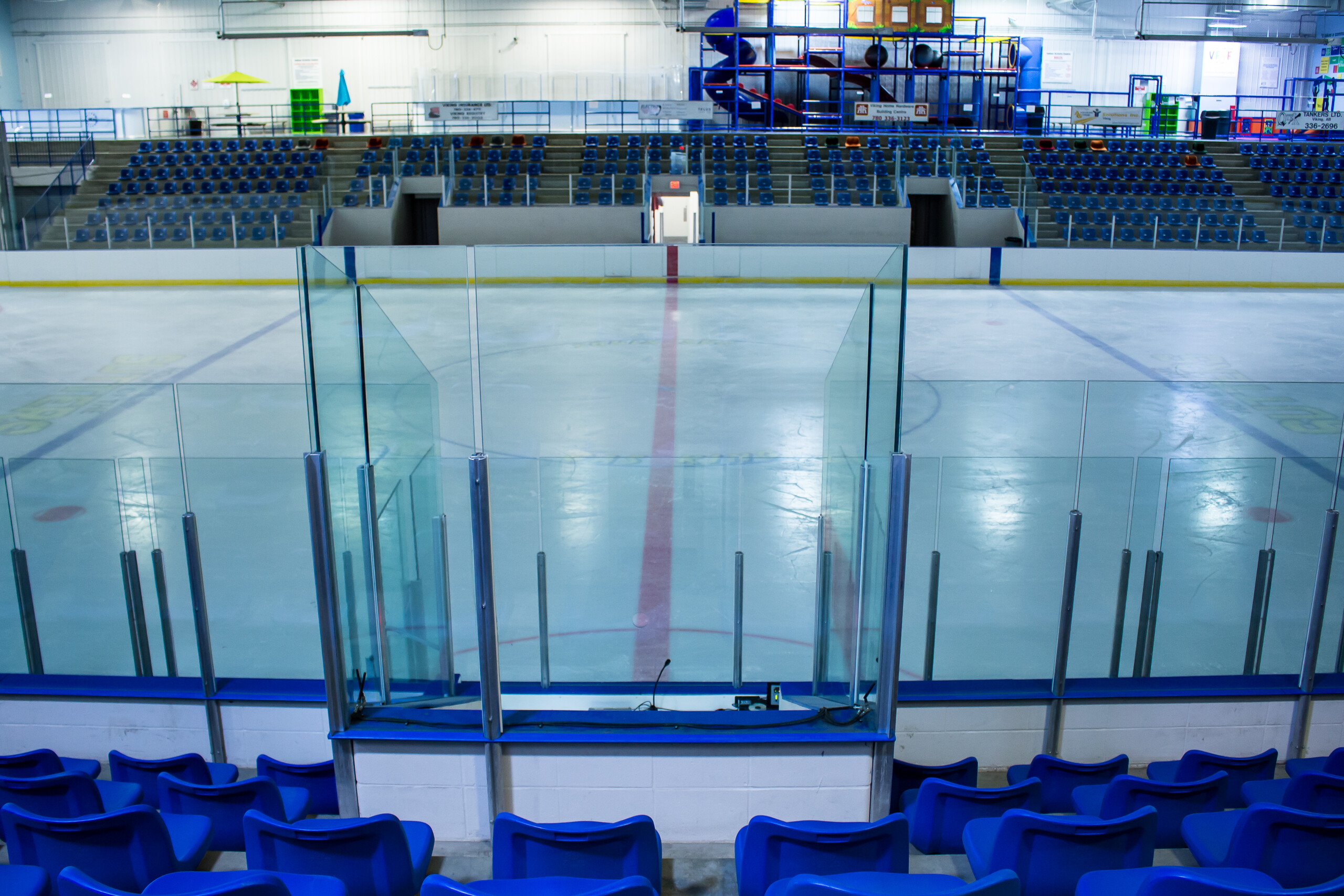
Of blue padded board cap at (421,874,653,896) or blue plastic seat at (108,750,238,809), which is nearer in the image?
blue padded board cap at (421,874,653,896)

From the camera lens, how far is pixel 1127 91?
31.5 meters

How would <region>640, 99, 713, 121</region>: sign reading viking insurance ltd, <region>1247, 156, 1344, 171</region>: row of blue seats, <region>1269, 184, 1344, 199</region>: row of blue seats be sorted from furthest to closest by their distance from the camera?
<region>1247, 156, 1344, 171</region>: row of blue seats, <region>640, 99, 713, 121</region>: sign reading viking insurance ltd, <region>1269, 184, 1344, 199</region>: row of blue seats

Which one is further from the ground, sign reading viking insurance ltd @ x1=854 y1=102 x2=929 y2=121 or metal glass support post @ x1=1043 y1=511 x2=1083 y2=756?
sign reading viking insurance ltd @ x1=854 y1=102 x2=929 y2=121

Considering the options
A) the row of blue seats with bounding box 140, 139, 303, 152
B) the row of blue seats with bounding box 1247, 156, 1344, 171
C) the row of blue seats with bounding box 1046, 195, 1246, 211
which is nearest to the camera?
the row of blue seats with bounding box 1046, 195, 1246, 211

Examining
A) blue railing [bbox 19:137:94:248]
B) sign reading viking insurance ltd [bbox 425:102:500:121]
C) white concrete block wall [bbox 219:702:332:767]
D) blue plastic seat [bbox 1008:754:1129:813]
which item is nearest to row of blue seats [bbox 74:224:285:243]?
blue railing [bbox 19:137:94:248]

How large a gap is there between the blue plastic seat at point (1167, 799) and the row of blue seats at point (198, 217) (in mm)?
19751

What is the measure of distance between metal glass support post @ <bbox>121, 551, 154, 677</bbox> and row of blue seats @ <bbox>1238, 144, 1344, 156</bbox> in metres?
27.0

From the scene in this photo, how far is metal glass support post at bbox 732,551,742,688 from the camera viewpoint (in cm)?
415

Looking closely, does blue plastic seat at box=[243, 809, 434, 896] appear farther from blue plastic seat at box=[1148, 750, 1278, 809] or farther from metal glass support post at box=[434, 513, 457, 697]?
blue plastic seat at box=[1148, 750, 1278, 809]

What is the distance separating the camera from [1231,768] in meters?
3.82

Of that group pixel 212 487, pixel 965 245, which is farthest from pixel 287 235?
pixel 212 487

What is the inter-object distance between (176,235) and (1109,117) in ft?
67.6

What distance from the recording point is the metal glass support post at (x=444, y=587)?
11.9 ft

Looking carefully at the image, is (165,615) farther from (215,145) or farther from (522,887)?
(215,145)
